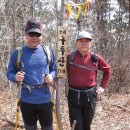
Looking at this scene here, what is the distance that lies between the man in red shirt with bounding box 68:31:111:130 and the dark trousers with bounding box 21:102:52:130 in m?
0.52

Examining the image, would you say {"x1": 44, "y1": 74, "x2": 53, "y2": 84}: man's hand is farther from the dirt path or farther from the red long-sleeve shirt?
the dirt path

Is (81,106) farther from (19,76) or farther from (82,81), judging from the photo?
(19,76)

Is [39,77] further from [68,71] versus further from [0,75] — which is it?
[0,75]

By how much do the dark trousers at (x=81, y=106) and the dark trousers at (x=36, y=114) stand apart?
20.0 inches

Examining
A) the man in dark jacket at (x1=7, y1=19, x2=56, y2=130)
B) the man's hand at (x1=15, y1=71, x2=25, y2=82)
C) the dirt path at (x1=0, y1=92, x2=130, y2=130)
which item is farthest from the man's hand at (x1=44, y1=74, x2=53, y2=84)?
the dirt path at (x1=0, y1=92, x2=130, y2=130)

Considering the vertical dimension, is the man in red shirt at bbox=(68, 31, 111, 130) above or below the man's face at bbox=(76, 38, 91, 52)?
below

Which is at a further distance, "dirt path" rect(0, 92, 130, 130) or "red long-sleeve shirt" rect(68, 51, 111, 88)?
"dirt path" rect(0, 92, 130, 130)

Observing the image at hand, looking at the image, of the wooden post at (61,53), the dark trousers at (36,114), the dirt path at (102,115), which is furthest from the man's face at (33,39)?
the dirt path at (102,115)

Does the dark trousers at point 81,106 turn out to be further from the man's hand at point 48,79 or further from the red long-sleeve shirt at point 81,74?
the man's hand at point 48,79

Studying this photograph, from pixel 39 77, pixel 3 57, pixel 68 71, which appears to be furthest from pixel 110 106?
pixel 39 77

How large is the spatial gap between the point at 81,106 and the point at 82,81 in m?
0.40

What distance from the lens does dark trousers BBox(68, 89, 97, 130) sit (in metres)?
4.66

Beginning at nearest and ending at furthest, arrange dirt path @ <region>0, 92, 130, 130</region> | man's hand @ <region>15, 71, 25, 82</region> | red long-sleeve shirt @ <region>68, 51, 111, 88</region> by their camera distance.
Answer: man's hand @ <region>15, 71, 25, 82</region> → red long-sleeve shirt @ <region>68, 51, 111, 88</region> → dirt path @ <region>0, 92, 130, 130</region>

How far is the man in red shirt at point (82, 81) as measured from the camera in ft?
15.0
